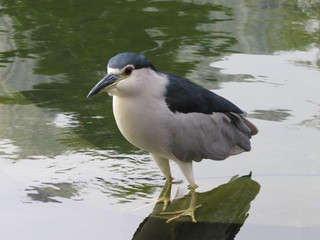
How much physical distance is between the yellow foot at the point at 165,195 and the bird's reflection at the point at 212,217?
0.03m

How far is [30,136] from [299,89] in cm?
254

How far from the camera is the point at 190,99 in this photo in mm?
4828

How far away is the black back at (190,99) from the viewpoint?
185 inches

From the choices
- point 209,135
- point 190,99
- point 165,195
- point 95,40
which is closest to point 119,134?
point 165,195

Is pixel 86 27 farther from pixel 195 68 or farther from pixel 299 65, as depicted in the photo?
pixel 299 65

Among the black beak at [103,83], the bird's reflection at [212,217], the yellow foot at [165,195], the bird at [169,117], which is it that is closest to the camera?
the black beak at [103,83]

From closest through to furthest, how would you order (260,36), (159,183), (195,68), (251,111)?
(159,183) < (251,111) < (195,68) < (260,36)

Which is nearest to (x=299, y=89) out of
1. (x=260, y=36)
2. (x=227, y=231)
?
(x=260, y=36)

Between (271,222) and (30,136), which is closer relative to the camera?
(271,222)

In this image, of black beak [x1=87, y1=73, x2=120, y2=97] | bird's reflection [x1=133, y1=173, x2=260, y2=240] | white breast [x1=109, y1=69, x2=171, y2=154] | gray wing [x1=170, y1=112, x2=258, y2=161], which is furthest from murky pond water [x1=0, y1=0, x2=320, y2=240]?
black beak [x1=87, y1=73, x2=120, y2=97]

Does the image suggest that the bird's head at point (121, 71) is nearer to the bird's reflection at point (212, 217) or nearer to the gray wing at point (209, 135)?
the gray wing at point (209, 135)

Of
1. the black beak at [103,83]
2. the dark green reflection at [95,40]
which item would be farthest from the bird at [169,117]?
the dark green reflection at [95,40]

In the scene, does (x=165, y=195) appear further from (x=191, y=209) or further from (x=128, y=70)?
(x=128, y=70)

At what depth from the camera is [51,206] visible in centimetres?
498
